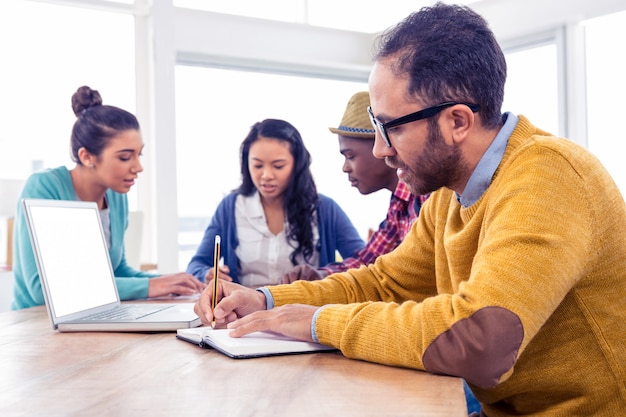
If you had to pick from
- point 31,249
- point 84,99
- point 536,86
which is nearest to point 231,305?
point 31,249

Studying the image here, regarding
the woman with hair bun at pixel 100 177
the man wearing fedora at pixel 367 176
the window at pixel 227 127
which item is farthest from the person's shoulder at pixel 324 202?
the window at pixel 227 127

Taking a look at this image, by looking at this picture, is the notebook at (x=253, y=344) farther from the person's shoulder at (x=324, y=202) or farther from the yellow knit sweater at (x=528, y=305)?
the person's shoulder at (x=324, y=202)

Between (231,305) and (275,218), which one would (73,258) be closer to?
(231,305)

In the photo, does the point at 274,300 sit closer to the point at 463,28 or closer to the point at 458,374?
the point at 458,374

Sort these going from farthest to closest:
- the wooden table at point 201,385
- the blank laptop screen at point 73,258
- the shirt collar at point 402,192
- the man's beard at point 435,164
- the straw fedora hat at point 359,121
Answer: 1. the straw fedora hat at point 359,121
2. the shirt collar at point 402,192
3. the blank laptop screen at point 73,258
4. the man's beard at point 435,164
5. the wooden table at point 201,385

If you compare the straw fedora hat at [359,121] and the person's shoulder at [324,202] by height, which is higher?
the straw fedora hat at [359,121]

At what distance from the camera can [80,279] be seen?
1.64 metres

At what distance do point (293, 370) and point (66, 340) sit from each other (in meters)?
0.55

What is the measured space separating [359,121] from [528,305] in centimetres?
150

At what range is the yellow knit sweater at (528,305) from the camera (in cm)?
98

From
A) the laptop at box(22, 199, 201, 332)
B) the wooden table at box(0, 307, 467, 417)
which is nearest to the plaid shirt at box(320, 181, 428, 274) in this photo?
the laptop at box(22, 199, 201, 332)

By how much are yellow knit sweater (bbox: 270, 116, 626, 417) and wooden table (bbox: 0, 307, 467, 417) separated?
0.06 metres

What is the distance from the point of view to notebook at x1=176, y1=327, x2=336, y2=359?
3.72 feet

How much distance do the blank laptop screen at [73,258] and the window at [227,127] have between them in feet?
11.0
